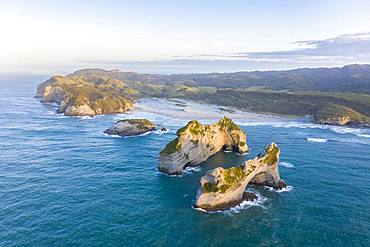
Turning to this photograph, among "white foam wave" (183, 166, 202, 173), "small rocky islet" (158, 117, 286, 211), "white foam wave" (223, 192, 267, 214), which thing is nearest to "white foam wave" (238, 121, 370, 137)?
"small rocky islet" (158, 117, 286, 211)

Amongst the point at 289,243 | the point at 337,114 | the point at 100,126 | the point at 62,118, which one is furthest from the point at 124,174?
the point at 337,114

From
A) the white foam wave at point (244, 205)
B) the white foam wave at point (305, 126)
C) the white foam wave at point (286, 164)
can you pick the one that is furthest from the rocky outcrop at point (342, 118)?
the white foam wave at point (244, 205)

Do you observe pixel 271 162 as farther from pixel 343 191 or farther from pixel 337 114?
pixel 337 114

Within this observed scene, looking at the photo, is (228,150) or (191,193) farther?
(228,150)

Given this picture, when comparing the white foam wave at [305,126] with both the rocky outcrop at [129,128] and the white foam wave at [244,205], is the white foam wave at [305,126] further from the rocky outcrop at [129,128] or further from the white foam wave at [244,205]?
the white foam wave at [244,205]

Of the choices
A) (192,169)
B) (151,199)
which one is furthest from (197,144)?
(151,199)

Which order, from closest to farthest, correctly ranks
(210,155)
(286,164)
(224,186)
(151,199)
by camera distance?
(224,186) → (151,199) → (286,164) → (210,155)

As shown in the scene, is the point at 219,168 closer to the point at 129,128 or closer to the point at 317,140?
the point at 129,128
